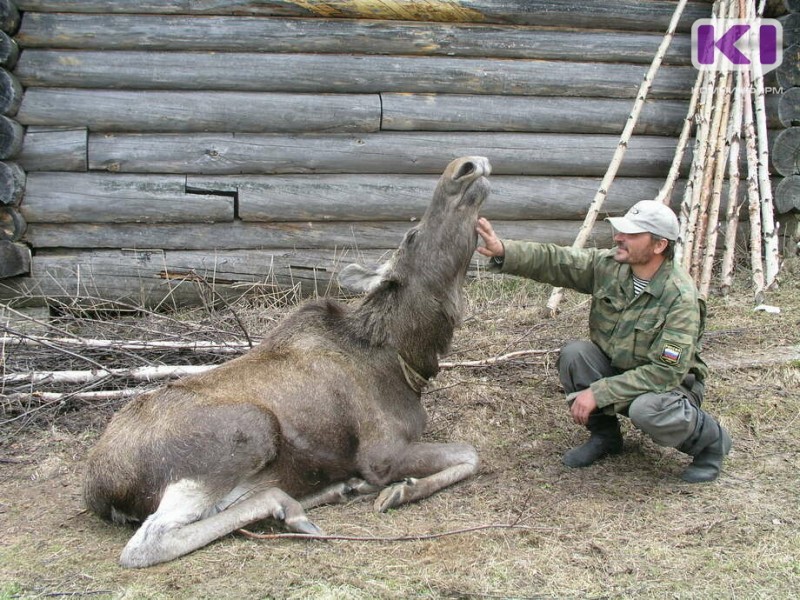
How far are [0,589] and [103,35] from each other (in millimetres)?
6775

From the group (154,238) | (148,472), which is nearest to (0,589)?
(148,472)

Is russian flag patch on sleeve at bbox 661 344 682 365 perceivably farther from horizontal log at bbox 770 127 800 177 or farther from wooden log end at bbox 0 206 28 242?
wooden log end at bbox 0 206 28 242

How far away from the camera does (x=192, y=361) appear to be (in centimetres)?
732

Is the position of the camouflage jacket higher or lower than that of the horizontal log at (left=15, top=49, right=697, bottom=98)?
lower

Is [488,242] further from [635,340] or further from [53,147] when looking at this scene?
[53,147]

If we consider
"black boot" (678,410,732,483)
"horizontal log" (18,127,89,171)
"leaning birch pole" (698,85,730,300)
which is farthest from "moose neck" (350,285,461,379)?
"horizontal log" (18,127,89,171)

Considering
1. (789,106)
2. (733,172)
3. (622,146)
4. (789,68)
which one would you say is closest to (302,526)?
(622,146)

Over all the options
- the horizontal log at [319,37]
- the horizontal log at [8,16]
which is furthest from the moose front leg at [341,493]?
the horizontal log at [8,16]

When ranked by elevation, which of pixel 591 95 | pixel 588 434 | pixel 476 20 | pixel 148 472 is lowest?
pixel 588 434

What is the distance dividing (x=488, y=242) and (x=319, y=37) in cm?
488

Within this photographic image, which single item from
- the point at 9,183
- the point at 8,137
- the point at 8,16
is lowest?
the point at 9,183

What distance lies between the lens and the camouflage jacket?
5.31 meters

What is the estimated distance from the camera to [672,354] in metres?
5.25

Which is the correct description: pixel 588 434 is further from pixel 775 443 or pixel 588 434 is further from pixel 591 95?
pixel 591 95
